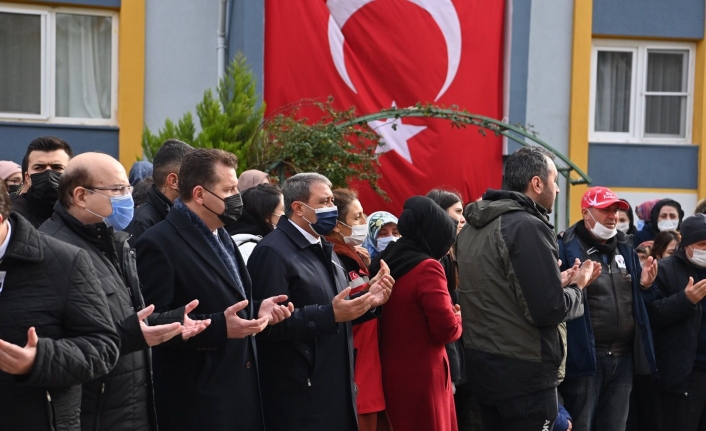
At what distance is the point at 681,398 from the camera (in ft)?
23.0

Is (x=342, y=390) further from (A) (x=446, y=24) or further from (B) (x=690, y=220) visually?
(A) (x=446, y=24)

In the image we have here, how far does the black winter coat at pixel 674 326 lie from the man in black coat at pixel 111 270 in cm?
425

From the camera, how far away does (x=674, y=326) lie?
23.1ft

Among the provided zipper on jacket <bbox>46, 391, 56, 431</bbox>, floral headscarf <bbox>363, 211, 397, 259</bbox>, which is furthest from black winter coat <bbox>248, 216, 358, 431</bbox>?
floral headscarf <bbox>363, 211, 397, 259</bbox>

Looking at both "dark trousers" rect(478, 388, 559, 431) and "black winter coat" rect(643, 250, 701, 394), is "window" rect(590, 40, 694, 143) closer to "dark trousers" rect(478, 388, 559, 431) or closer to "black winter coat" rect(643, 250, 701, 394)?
"black winter coat" rect(643, 250, 701, 394)

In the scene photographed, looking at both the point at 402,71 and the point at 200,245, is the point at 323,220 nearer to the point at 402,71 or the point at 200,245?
the point at 200,245

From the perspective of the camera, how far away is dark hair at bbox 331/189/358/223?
6.25 metres

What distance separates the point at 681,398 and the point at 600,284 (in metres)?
1.33

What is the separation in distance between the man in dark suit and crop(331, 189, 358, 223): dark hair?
1.72m

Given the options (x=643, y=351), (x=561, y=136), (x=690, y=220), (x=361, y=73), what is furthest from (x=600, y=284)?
(x=561, y=136)

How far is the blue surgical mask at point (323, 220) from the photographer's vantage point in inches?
201

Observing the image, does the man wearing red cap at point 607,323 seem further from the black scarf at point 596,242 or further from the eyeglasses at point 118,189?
the eyeglasses at point 118,189

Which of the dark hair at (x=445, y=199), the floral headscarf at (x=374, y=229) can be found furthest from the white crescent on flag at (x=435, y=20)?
the floral headscarf at (x=374, y=229)

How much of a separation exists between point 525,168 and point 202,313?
7.27 ft
